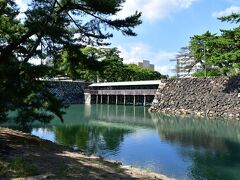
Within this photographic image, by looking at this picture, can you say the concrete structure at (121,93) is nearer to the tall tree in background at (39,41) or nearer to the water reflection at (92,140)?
the water reflection at (92,140)

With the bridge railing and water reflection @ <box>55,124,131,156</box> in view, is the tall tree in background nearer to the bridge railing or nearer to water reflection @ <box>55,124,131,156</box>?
water reflection @ <box>55,124,131,156</box>

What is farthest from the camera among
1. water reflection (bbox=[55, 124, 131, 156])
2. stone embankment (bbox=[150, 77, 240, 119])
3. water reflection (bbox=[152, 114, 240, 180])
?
stone embankment (bbox=[150, 77, 240, 119])

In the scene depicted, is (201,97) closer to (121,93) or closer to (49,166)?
(121,93)

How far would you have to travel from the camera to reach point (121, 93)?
42.6 m

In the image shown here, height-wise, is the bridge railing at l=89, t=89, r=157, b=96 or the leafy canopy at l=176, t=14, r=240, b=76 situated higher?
the leafy canopy at l=176, t=14, r=240, b=76

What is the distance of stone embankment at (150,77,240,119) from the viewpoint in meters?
25.4

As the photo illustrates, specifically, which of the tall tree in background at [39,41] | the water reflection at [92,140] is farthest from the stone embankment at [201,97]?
the tall tree in background at [39,41]

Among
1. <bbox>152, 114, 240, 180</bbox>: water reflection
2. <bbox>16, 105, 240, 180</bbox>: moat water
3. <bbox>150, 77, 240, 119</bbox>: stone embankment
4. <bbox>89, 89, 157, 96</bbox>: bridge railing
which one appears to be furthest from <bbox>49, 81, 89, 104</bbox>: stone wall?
<bbox>16, 105, 240, 180</bbox>: moat water

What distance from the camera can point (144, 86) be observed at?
41.5 m

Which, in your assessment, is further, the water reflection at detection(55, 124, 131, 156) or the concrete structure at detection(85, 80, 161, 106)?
the concrete structure at detection(85, 80, 161, 106)

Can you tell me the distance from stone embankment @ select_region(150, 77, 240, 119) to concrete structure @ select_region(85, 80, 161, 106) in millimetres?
8363

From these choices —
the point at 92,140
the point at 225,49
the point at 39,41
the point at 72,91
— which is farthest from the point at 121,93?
the point at 39,41

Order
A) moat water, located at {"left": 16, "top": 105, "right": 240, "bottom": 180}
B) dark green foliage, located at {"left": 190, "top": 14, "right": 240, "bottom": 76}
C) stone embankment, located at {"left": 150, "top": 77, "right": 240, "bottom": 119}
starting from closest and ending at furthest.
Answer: moat water, located at {"left": 16, "top": 105, "right": 240, "bottom": 180} < stone embankment, located at {"left": 150, "top": 77, "right": 240, "bottom": 119} < dark green foliage, located at {"left": 190, "top": 14, "right": 240, "bottom": 76}

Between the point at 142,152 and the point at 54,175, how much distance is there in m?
6.57
